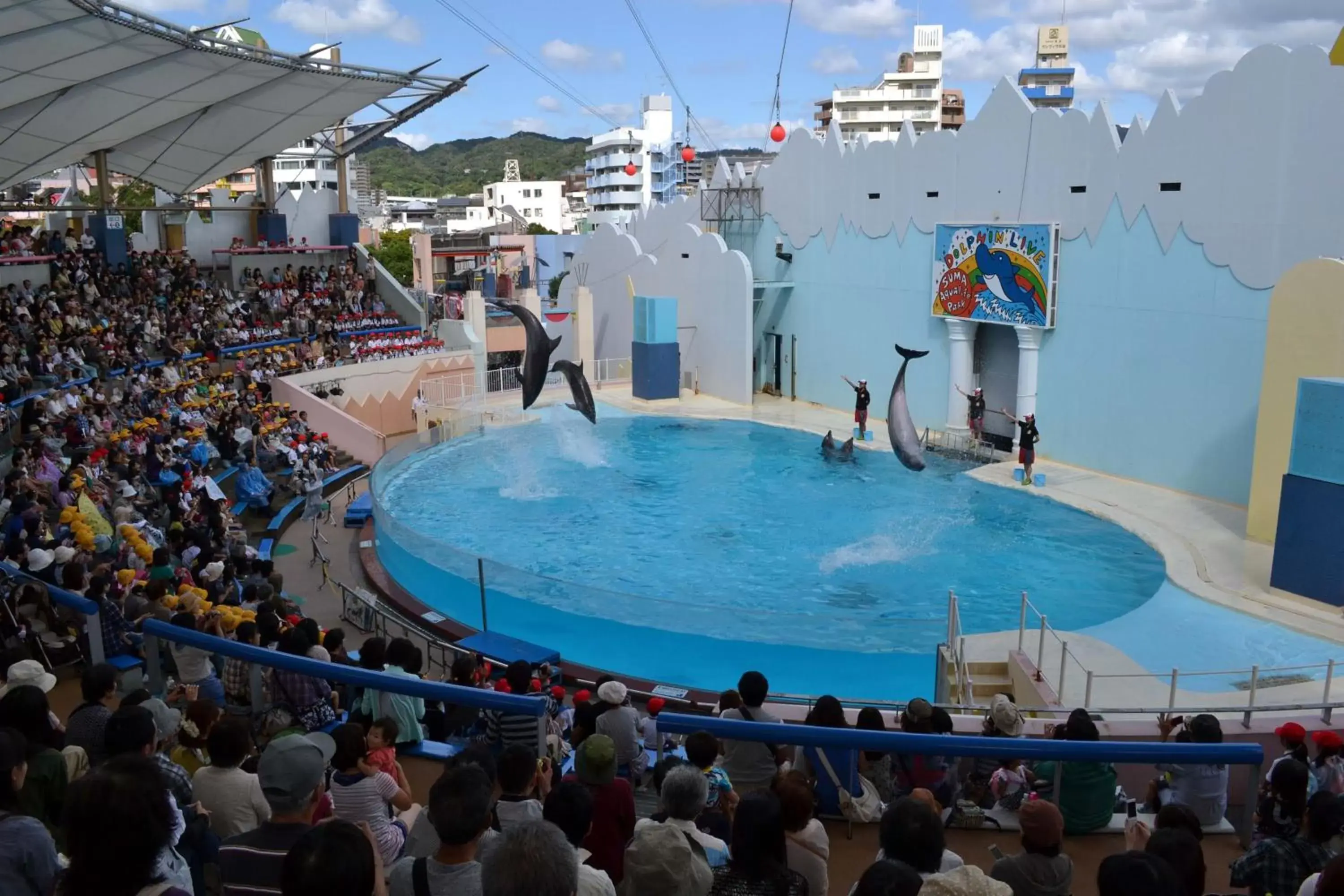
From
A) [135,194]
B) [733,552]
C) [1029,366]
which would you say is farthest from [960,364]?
[135,194]

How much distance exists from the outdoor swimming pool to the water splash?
5cm

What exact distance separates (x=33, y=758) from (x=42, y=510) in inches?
257

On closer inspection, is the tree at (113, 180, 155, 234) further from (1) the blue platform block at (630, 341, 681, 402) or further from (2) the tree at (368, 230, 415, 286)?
(1) the blue platform block at (630, 341, 681, 402)

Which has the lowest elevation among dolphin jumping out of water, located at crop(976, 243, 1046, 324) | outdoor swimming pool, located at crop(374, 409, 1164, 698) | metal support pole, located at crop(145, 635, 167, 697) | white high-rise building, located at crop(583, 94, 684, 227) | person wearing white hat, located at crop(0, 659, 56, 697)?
outdoor swimming pool, located at crop(374, 409, 1164, 698)

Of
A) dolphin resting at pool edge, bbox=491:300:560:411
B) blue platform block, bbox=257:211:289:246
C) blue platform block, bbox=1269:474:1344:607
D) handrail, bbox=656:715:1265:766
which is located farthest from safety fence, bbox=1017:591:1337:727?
blue platform block, bbox=257:211:289:246

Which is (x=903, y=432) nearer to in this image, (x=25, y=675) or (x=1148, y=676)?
(x=1148, y=676)

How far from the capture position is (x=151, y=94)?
18.4 m

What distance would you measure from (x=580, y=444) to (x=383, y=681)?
1558cm

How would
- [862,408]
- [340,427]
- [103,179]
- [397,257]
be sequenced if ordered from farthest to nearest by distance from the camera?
[397,257] → [103,179] → [862,408] → [340,427]

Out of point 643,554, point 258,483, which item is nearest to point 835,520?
point 643,554

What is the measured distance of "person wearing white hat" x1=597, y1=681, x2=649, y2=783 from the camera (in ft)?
15.6

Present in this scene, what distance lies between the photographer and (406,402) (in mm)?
21734

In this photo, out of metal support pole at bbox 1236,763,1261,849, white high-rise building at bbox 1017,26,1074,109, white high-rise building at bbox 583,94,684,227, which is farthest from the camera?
white high-rise building at bbox 583,94,684,227

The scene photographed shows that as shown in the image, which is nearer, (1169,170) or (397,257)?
(1169,170)
